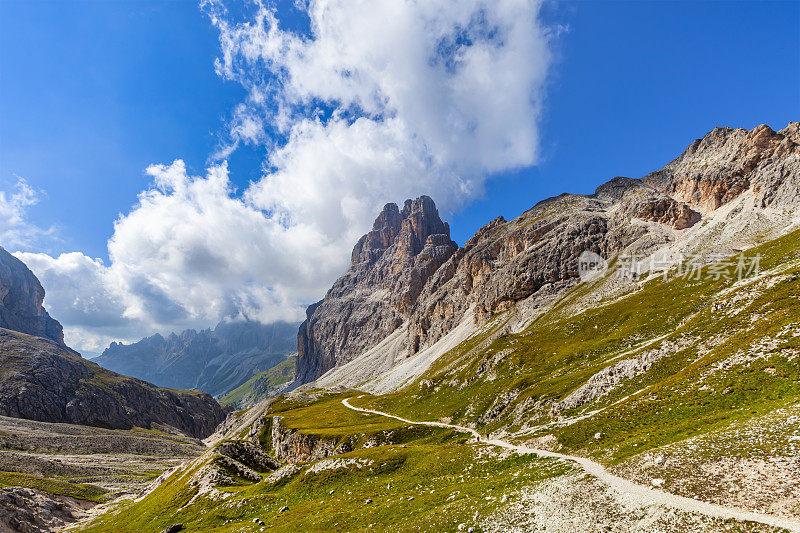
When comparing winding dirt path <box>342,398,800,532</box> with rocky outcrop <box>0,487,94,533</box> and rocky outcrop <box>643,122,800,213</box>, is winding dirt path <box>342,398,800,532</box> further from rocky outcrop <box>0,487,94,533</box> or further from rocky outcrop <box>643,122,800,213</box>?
A: rocky outcrop <box>643,122,800,213</box>

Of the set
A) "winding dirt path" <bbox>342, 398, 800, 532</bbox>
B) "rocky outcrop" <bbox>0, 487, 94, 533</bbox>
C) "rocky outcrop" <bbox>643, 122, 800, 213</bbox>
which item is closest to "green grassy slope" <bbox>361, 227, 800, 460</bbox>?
"winding dirt path" <bbox>342, 398, 800, 532</bbox>

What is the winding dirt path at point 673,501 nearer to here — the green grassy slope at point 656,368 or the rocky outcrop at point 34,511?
the green grassy slope at point 656,368

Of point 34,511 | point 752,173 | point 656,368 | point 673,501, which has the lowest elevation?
point 34,511

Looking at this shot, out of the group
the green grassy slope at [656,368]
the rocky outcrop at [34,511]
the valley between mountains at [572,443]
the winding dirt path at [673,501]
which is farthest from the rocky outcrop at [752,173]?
the rocky outcrop at [34,511]

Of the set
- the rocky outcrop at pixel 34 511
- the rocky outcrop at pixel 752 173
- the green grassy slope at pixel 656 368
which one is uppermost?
the rocky outcrop at pixel 752 173

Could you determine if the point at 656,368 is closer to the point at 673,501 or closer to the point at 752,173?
the point at 673,501

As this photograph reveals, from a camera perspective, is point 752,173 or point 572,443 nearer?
point 572,443

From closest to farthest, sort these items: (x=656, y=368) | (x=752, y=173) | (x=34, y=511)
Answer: (x=656, y=368) < (x=34, y=511) < (x=752, y=173)

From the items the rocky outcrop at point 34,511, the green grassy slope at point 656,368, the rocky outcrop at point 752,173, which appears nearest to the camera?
the green grassy slope at point 656,368

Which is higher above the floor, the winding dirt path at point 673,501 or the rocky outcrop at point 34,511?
the winding dirt path at point 673,501

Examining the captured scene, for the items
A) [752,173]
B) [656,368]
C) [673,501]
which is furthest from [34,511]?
[752,173]

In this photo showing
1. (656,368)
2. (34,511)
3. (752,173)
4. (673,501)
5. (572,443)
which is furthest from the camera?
(752,173)

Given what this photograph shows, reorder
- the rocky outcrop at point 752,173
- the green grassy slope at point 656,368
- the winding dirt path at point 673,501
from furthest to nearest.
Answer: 1. the rocky outcrop at point 752,173
2. the green grassy slope at point 656,368
3. the winding dirt path at point 673,501

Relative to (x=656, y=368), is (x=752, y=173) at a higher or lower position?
higher
